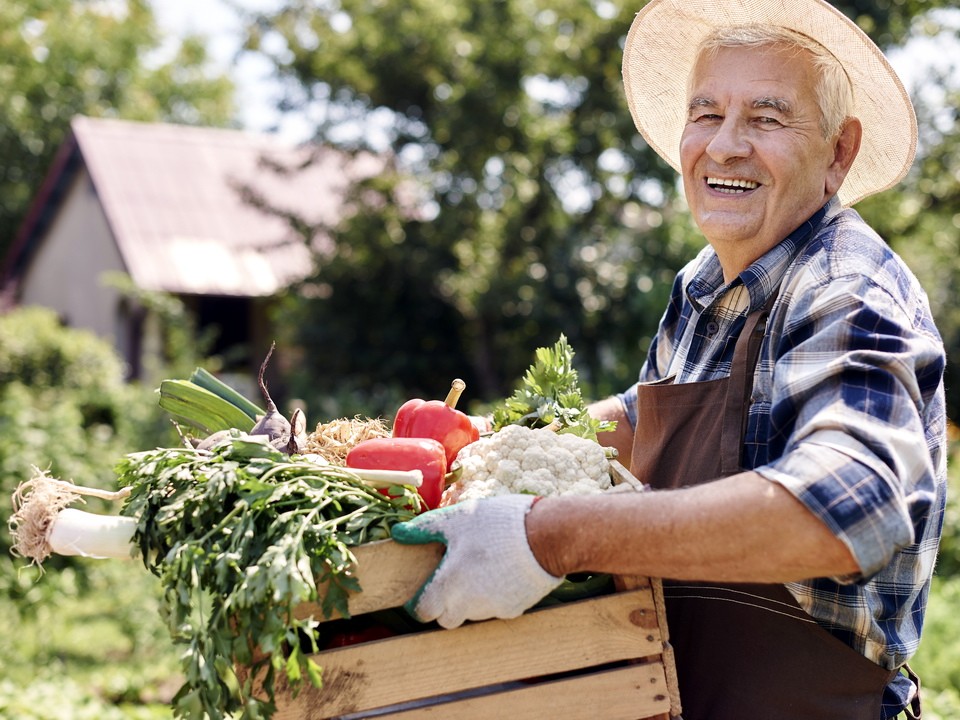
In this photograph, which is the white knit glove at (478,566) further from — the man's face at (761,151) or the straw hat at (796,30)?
the straw hat at (796,30)

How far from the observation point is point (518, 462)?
2.06 metres

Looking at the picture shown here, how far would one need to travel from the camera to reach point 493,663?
1.80 meters

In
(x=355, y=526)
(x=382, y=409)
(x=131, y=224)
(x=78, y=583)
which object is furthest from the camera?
(x=131, y=224)

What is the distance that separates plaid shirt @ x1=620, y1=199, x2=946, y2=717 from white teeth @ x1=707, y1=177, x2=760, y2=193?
144 mm

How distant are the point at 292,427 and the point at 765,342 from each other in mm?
1029

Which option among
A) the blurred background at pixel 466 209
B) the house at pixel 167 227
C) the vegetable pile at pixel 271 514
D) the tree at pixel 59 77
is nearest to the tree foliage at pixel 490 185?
the blurred background at pixel 466 209

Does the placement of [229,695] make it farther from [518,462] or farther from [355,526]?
[518,462]

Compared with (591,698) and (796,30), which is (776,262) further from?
(591,698)

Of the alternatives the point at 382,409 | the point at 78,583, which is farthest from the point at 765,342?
the point at 382,409

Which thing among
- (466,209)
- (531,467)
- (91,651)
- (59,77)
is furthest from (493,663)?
(59,77)

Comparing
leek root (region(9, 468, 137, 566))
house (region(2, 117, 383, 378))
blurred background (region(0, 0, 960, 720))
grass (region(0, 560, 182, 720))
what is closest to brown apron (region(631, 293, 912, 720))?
leek root (region(9, 468, 137, 566))

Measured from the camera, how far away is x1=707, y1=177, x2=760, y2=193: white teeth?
2.20 m

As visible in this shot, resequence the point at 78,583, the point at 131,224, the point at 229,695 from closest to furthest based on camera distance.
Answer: the point at 229,695, the point at 78,583, the point at 131,224

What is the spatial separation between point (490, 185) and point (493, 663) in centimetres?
874
